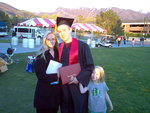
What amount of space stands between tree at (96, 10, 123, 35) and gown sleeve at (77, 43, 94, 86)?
38.3 m

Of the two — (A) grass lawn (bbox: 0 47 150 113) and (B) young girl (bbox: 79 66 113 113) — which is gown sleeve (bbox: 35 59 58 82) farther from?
(A) grass lawn (bbox: 0 47 150 113)

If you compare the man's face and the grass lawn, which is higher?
the man's face

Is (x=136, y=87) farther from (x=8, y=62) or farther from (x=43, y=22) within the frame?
(x=43, y=22)

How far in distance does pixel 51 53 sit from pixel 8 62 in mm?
7688

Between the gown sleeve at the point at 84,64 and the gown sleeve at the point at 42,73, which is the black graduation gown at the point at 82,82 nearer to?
the gown sleeve at the point at 84,64

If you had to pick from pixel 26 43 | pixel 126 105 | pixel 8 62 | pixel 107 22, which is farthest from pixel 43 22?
pixel 107 22

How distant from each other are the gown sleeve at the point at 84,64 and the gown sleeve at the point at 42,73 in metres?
0.33

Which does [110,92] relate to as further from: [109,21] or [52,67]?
[109,21]

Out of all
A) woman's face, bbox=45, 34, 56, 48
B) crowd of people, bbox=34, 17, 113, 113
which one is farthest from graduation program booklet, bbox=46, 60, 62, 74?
woman's face, bbox=45, 34, 56, 48

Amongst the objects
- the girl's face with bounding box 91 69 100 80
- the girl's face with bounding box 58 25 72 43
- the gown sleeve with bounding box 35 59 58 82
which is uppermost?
the girl's face with bounding box 58 25 72 43

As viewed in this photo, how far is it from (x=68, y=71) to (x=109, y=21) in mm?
38816

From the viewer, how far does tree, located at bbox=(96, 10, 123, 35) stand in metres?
39.6

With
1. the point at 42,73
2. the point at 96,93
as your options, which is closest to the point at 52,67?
the point at 42,73

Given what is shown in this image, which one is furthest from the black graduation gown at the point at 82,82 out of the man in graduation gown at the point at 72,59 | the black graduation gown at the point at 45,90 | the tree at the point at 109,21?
the tree at the point at 109,21
